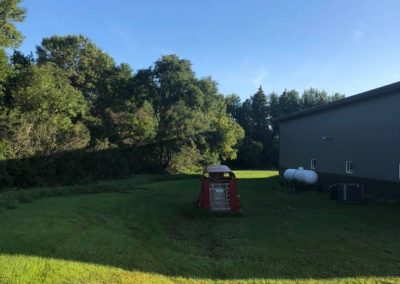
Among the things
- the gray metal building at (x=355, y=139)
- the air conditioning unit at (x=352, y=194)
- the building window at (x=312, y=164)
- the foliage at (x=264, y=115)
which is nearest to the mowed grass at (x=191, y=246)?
the air conditioning unit at (x=352, y=194)

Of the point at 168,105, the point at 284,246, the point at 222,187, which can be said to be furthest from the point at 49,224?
the point at 168,105

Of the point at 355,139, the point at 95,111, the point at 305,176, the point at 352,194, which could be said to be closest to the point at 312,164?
the point at 305,176

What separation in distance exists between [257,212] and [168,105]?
1265 inches

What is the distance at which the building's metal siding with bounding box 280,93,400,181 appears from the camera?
2002 cm

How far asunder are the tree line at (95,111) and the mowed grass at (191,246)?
1273cm

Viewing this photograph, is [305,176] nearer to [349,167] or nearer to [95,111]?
[349,167]

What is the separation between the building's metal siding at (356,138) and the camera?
788 inches

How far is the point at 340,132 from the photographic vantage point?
25141 mm

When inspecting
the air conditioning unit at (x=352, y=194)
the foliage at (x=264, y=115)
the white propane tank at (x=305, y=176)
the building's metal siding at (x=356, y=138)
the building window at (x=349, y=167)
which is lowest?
the air conditioning unit at (x=352, y=194)

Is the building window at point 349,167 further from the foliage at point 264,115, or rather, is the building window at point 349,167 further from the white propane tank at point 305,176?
the foliage at point 264,115

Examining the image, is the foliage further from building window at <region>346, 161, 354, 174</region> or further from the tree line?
building window at <region>346, 161, 354, 174</region>

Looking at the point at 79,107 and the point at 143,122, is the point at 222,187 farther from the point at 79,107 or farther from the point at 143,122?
the point at 143,122

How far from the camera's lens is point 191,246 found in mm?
9969

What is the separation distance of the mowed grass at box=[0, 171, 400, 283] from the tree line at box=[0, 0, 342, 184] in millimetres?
12729
